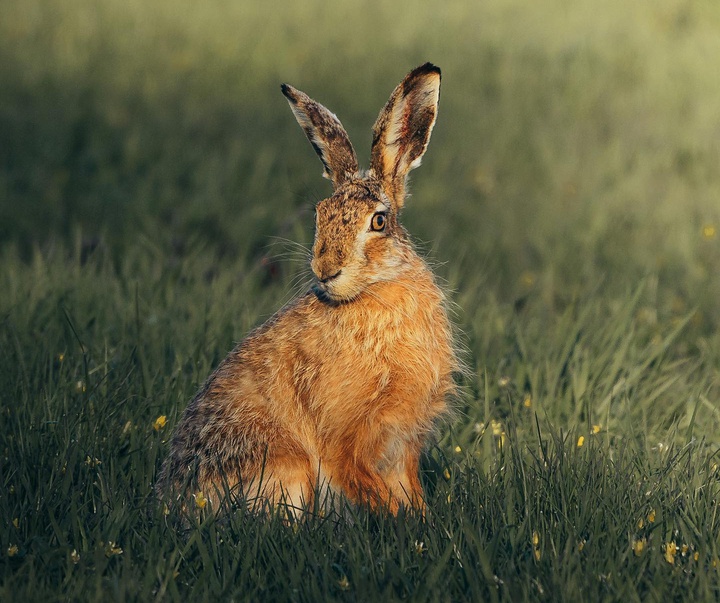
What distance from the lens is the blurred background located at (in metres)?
7.67

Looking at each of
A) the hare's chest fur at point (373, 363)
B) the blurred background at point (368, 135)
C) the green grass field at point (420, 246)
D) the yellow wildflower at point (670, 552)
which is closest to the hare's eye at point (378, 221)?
the hare's chest fur at point (373, 363)

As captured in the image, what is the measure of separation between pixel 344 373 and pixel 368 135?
5343mm

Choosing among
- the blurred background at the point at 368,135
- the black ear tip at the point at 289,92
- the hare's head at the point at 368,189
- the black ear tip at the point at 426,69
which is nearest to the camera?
the hare's head at the point at 368,189

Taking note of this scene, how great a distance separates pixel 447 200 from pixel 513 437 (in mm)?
4228

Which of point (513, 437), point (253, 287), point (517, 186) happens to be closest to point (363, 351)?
point (513, 437)

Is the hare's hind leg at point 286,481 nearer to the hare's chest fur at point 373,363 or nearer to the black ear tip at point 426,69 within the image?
the hare's chest fur at point 373,363

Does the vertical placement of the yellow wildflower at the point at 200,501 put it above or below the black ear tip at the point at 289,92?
below

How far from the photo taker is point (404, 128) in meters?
4.36

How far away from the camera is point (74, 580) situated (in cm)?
336

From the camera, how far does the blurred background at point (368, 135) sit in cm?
767

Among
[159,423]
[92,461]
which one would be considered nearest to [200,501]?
[92,461]

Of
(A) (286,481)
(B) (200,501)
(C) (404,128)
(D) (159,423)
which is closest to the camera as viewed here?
(B) (200,501)

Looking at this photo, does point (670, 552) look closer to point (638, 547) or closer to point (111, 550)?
point (638, 547)

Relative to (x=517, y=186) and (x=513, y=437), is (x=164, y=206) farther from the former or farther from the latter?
(x=513, y=437)
